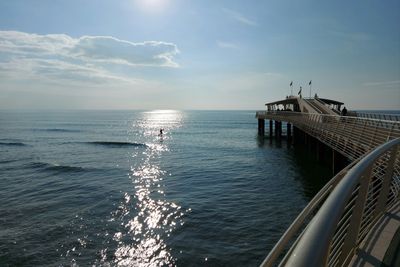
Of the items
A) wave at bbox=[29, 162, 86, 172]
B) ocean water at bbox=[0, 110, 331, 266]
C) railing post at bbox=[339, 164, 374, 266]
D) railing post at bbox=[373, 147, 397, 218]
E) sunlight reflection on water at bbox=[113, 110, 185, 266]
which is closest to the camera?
railing post at bbox=[339, 164, 374, 266]

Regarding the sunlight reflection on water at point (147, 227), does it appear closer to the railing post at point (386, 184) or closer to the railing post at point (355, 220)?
the railing post at point (386, 184)

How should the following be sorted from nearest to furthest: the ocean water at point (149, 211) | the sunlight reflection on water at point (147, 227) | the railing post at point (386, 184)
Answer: the railing post at point (386, 184), the sunlight reflection on water at point (147, 227), the ocean water at point (149, 211)

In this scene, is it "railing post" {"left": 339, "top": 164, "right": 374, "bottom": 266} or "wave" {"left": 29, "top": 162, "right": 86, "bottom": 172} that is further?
Answer: "wave" {"left": 29, "top": 162, "right": 86, "bottom": 172}

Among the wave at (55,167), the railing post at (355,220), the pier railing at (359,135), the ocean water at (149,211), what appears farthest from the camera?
the wave at (55,167)

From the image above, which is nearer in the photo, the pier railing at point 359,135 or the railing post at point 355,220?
the railing post at point 355,220

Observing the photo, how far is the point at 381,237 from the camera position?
3.90 m

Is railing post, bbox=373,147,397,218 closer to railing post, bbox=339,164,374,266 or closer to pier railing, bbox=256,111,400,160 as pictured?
railing post, bbox=339,164,374,266

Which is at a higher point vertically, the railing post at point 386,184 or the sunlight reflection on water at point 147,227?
the railing post at point 386,184

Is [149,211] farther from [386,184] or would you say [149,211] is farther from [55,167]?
[55,167]

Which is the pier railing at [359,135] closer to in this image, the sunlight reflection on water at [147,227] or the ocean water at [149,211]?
the ocean water at [149,211]

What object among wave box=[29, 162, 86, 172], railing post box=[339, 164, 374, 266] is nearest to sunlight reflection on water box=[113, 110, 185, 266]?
railing post box=[339, 164, 374, 266]

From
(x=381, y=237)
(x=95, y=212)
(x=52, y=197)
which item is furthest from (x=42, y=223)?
(x=381, y=237)

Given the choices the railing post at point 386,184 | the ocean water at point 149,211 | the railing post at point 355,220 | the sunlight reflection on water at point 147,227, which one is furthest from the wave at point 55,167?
the railing post at point 355,220

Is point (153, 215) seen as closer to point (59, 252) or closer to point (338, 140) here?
point (59, 252)
